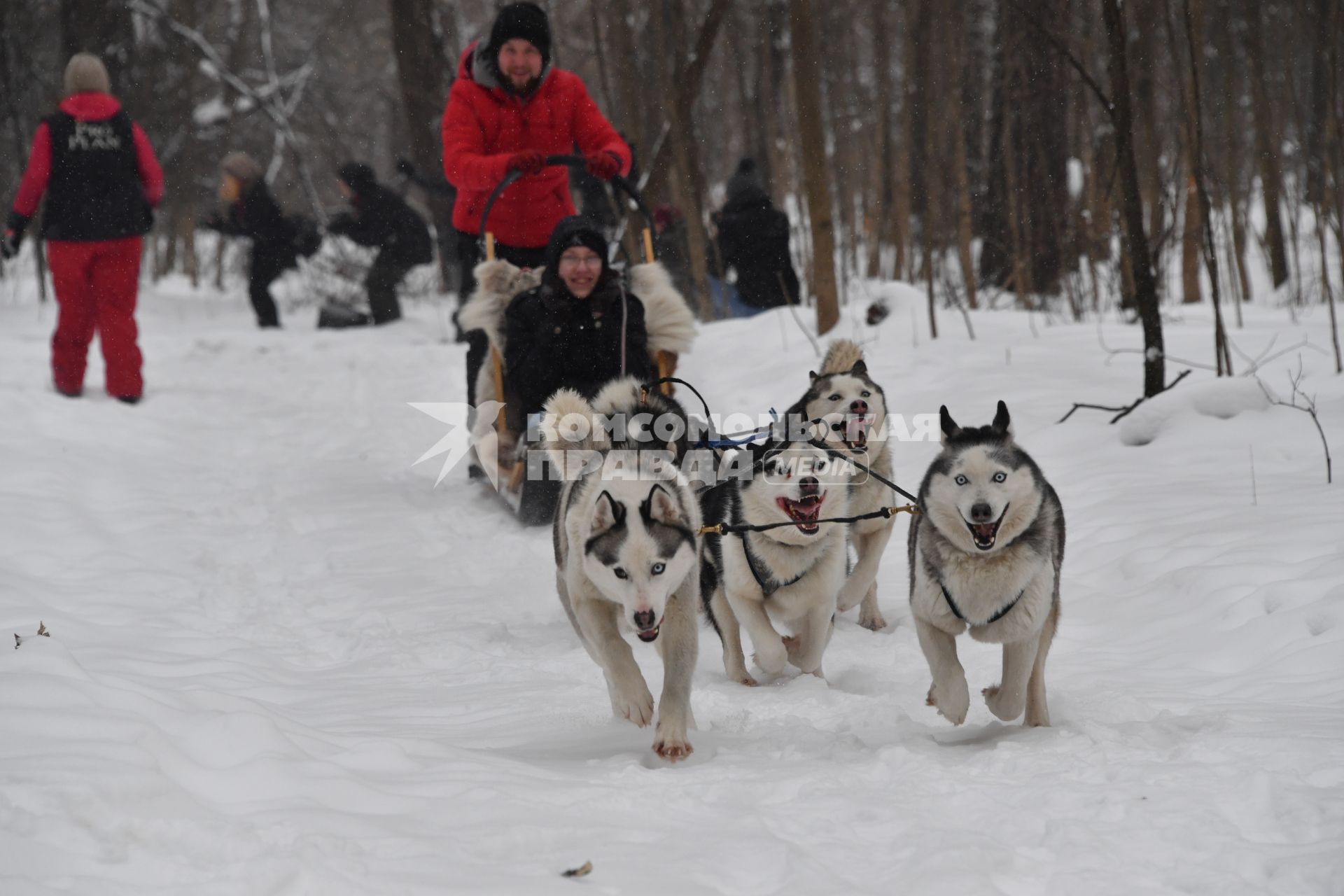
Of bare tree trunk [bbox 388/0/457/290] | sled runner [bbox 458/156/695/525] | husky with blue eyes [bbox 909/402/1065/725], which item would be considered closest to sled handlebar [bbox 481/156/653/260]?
sled runner [bbox 458/156/695/525]

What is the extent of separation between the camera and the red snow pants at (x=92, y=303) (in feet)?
25.0

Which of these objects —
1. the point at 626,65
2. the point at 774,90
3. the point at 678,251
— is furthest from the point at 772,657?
the point at 774,90

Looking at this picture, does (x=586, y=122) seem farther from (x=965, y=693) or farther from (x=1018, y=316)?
(x=1018, y=316)

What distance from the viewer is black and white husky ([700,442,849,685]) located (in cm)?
360

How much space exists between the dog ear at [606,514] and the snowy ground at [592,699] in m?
0.59

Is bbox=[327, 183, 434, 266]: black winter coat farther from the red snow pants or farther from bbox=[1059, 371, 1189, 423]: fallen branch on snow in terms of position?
bbox=[1059, 371, 1189, 423]: fallen branch on snow

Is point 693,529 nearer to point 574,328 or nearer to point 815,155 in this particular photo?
point 574,328

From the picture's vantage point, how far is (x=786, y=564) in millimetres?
3594

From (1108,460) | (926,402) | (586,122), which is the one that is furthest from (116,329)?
(1108,460)

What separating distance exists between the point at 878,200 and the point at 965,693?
332 inches

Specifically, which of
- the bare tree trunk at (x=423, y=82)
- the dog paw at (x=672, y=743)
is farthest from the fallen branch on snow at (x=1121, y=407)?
the bare tree trunk at (x=423, y=82)

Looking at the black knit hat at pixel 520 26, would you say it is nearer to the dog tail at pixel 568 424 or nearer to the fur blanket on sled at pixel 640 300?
the fur blanket on sled at pixel 640 300

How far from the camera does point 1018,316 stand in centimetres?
876

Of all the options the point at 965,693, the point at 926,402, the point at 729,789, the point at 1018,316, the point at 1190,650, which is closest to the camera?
the point at 729,789
